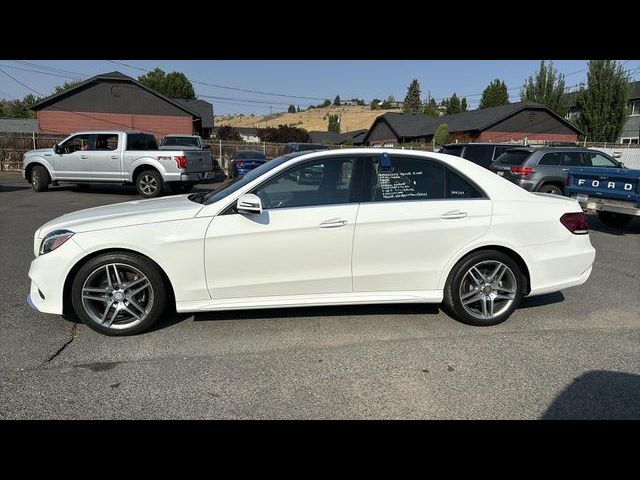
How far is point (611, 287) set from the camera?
522cm

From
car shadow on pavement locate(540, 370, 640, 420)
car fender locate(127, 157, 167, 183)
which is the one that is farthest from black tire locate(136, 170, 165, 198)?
car shadow on pavement locate(540, 370, 640, 420)

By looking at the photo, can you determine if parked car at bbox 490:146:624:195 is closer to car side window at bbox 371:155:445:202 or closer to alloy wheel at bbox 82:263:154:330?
car side window at bbox 371:155:445:202

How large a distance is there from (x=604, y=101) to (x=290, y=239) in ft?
148

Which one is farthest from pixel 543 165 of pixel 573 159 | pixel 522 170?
pixel 573 159

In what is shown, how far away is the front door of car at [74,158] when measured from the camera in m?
12.7

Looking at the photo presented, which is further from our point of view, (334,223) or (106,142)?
(106,142)

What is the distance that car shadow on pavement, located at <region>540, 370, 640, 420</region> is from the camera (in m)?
2.66

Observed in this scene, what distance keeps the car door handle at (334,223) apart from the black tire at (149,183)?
10.2 m

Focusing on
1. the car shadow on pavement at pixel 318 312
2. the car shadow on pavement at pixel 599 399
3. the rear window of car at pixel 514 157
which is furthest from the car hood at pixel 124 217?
the rear window of car at pixel 514 157

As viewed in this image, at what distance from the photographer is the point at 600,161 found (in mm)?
11617

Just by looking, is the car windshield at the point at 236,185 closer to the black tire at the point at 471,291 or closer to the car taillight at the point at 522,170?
the black tire at the point at 471,291

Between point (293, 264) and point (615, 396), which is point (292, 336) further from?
point (615, 396)

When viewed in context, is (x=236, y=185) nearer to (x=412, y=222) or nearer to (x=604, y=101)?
(x=412, y=222)
